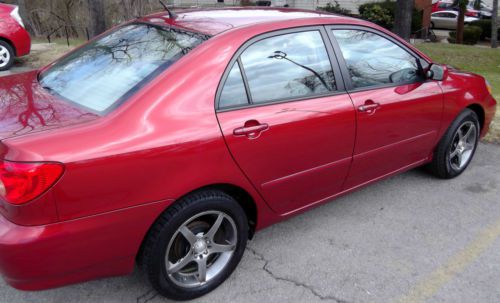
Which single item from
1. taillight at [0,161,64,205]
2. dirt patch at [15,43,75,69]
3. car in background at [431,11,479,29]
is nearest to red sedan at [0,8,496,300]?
taillight at [0,161,64,205]

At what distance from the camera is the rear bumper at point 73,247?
6.70 ft

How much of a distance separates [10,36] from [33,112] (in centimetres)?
759

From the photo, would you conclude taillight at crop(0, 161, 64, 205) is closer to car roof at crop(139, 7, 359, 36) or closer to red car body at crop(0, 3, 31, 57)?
car roof at crop(139, 7, 359, 36)

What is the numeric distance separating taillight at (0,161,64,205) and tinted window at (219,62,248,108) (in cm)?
96

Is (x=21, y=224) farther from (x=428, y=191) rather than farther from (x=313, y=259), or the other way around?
(x=428, y=191)

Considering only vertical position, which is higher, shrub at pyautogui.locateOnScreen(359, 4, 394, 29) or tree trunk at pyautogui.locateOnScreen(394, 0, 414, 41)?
tree trunk at pyautogui.locateOnScreen(394, 0, 414, 41)

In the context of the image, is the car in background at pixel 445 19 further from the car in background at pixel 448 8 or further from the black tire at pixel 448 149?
the black tire at pixel 448 149

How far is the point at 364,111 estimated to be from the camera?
3.18 meters

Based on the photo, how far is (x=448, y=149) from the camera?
162 inches

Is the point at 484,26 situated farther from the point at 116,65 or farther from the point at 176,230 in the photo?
the point at 176,230

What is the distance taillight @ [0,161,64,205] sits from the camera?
1.99 meters

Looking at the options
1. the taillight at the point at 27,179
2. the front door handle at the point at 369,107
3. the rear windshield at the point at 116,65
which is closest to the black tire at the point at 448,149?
the front door handle at the point at 369,107

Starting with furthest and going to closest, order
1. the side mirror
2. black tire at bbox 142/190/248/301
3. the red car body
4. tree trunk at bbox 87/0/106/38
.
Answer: tree trunk at bbox 87/0/106/38, the red car body, the side mirror, black tire at bbox 142/190/248/301

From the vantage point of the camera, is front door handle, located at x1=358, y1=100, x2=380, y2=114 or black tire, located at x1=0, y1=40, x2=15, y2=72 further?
Result: black tire, located at x1=0, y1=40, x2=15, y2=72
